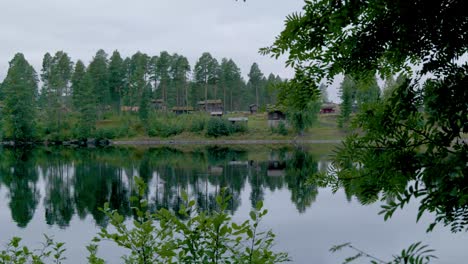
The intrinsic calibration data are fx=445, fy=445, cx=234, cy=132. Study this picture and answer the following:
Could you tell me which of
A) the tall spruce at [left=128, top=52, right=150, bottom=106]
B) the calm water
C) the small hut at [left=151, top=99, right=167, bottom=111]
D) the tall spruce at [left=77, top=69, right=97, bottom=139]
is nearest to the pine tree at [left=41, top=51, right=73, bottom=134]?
the tall spruce at [left=77, top=69, right=97, bottom=139]

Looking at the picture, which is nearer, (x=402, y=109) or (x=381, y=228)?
(x=402, y=109)

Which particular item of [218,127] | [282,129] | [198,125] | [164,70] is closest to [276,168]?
[282,129]

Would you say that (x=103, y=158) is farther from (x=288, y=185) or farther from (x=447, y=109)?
(x=447, y=109)

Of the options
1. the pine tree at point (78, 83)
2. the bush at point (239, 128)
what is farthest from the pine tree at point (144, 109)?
the bush at point (239, 128)

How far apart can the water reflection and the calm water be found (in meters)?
0.08

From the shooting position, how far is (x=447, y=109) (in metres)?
2.12

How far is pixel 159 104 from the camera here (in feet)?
385

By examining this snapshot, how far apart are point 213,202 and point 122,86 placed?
82.9 metres

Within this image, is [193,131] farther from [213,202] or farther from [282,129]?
[213,202]

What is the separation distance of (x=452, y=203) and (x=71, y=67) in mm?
111739

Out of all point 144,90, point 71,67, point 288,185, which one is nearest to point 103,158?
point 288,185

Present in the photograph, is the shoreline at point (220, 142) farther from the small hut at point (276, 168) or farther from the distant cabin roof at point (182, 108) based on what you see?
the small hut at point (276, 168)

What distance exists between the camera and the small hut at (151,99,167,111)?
10612cm

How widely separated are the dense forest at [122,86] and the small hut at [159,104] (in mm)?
282
